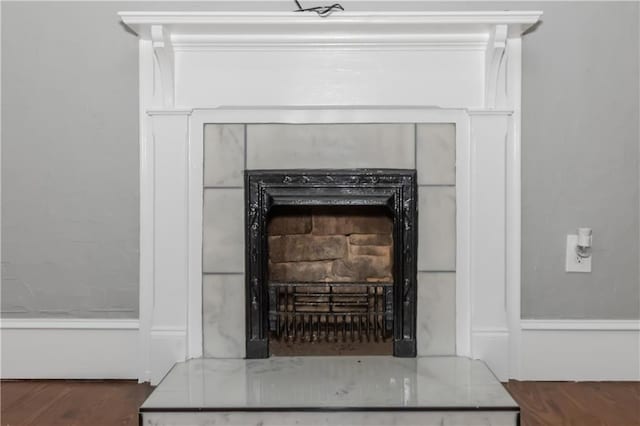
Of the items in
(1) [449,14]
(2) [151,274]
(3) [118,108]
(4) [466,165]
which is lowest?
(2) [151,274]

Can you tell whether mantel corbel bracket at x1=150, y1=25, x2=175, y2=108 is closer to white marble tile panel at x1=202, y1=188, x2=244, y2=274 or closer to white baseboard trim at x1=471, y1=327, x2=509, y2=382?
white marble tile panel at x1=202, y1=188, x2=244, y2=274

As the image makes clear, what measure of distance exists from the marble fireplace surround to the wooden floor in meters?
0.15

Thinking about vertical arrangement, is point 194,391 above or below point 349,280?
below

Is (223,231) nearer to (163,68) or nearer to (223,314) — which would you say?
(223,314)

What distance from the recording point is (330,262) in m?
2.19

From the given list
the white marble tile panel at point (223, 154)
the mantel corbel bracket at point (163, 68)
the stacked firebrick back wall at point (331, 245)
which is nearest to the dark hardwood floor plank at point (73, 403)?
the stacked firebrick back wall at point (331, 245)

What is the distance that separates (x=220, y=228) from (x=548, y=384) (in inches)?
53.6

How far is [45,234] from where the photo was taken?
212 cm

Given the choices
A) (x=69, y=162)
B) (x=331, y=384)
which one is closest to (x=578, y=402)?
(x=331, y=384)

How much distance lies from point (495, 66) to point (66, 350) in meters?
1.93

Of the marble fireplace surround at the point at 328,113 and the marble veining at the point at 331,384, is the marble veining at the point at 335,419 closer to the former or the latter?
the marble veining at the point at 331,384

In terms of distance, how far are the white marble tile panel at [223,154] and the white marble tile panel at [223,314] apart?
1.18ft

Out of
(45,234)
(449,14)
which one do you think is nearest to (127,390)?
(45,234)

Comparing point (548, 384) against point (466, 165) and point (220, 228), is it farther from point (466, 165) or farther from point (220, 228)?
point (220, 228)
